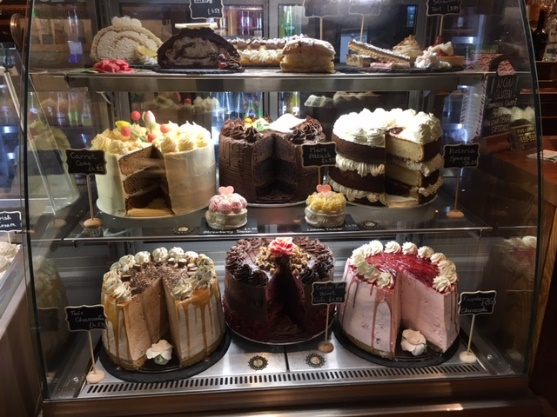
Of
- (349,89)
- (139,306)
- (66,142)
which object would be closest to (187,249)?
(139,306)

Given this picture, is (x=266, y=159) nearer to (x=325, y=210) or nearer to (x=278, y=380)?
(x=325, y=210)

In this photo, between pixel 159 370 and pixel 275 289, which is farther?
pixel 275 289

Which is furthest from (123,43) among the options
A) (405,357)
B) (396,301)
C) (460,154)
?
(405,357)

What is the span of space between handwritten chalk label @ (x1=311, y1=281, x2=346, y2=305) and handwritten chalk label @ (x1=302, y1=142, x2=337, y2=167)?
1.74 ft

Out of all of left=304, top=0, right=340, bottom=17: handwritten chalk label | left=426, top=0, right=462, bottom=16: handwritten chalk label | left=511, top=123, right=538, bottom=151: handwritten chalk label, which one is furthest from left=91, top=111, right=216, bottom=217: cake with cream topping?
left=511, top=123, right=538, bottom=151: handwritten chalk label

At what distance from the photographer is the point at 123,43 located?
225 centimetres

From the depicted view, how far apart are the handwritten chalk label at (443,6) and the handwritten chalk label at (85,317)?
6.20ft

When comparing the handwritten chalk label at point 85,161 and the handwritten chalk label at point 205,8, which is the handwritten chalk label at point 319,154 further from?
the handwritten chalk label at point 85,161

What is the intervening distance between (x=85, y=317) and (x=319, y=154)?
3.87ft

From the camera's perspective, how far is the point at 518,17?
1.88 meters

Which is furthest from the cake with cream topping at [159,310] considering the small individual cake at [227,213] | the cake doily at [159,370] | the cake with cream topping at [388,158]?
the cake with cream topping at [388,158]

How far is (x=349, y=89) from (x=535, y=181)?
0.85 m

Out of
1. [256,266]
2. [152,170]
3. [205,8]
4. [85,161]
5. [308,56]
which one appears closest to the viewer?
[85,161]

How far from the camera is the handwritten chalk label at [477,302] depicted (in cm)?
216
